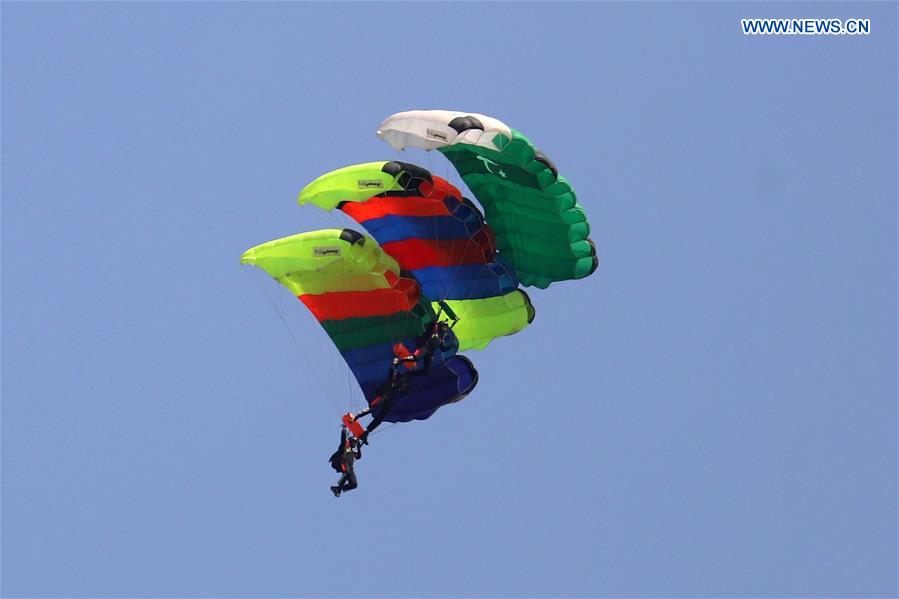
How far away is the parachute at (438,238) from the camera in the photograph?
33875 millimetres

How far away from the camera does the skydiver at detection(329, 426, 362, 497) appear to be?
34.9m

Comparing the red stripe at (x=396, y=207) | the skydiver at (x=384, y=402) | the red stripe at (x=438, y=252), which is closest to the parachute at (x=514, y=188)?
the red stripe at (x=438, y=252)

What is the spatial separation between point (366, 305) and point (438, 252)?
5.67 ft

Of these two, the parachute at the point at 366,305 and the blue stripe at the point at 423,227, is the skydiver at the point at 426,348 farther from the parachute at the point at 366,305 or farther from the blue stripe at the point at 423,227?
the blue stripe at the point at 423,227

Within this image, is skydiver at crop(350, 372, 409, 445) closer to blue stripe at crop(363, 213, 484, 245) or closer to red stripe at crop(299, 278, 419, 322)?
red stripe at crop(299, 278, 419, 322)

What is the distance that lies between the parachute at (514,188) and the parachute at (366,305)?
6.09ft

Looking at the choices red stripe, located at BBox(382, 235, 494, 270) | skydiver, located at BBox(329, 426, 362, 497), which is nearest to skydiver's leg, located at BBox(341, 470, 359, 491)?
skydiver, located at BBox(329, 426, 362, 497)

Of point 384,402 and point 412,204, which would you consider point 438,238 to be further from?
point 384,402

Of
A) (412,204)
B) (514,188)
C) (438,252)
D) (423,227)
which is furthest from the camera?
(438,252)

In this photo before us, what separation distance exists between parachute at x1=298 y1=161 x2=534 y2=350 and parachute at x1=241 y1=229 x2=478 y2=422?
41 centimetres

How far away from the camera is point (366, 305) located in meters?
36.8

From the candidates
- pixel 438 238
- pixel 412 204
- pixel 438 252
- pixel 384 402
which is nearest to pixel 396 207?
pixel 412 204

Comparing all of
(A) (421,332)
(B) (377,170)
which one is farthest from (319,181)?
(A) (421,332)

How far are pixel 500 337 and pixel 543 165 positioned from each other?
513 centimetres
